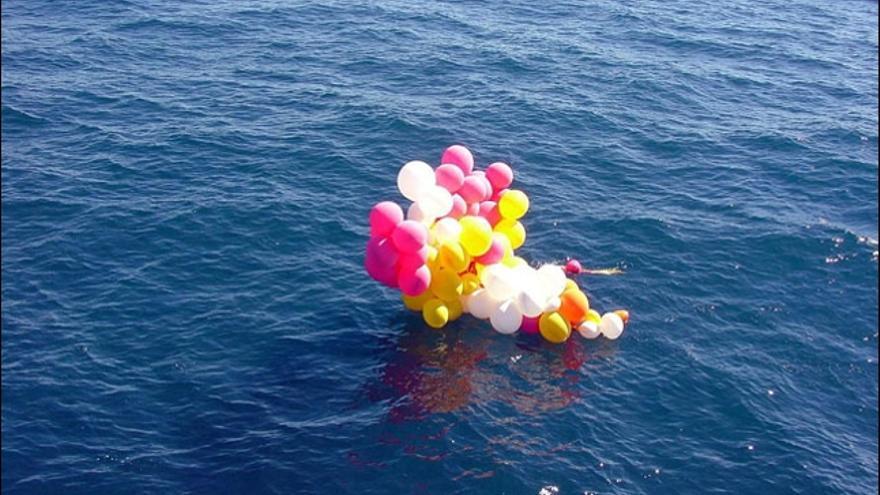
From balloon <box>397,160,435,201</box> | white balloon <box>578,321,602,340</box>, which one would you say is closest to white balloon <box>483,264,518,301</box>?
white balloon <box>578,321,602,340</box>

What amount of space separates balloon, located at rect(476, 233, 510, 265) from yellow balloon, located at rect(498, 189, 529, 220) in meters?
1.96

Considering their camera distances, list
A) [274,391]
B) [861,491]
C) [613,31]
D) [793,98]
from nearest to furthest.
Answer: [861,491] → [274,391] → [793,98] → [613,31]

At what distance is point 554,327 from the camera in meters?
36.4

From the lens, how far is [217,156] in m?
50.2

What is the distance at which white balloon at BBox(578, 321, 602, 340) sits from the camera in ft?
121

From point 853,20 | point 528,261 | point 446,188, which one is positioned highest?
point 853,20

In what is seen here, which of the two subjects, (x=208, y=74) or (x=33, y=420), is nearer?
(x=33, y=420)

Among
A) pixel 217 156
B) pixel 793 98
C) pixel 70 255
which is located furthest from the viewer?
pixel 793 98

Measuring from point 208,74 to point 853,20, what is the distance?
51016 millimetres

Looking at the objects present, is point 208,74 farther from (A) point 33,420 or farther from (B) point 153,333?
(A) point 33,420

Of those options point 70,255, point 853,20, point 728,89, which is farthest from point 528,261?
point 853,20

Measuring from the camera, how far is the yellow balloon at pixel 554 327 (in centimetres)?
3634

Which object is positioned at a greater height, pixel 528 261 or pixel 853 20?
pixel 853 20

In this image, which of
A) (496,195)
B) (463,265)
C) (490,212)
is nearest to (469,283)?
(463,265)
